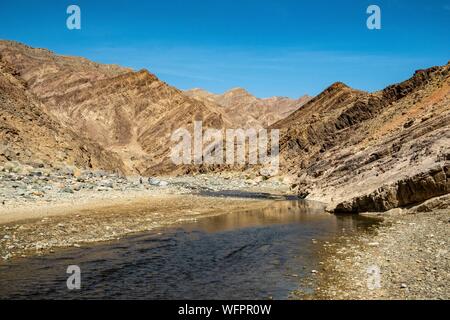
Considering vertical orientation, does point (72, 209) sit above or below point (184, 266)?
above

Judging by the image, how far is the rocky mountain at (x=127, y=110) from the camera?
4906 inches

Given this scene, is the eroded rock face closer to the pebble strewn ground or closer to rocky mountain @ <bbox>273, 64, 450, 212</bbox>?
rocky mountain @ <bbox>273, 64, 450, 212</bbox>

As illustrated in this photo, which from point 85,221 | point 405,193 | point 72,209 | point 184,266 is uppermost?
point 405,193

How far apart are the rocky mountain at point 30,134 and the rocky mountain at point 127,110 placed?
5834 centimetres

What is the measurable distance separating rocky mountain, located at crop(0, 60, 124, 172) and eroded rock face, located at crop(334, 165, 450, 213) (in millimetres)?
29031

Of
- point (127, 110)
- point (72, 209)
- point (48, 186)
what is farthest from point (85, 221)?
point (127, 110)

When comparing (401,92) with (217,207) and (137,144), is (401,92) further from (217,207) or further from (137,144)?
(137,144)

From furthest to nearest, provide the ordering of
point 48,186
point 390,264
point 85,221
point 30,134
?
point 30,134 → point 48,186 → point 85,221 → point 390,264

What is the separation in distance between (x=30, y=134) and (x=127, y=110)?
96803 millimetres

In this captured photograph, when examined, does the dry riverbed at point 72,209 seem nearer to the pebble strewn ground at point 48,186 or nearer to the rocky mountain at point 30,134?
the pebble strewn ground at point 48,186

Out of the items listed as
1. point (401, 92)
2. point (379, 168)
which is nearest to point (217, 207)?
point (379, 168)

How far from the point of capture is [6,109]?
45.7m

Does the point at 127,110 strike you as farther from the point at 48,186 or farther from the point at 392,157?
A: the point at 392,157

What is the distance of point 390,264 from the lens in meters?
13.9
